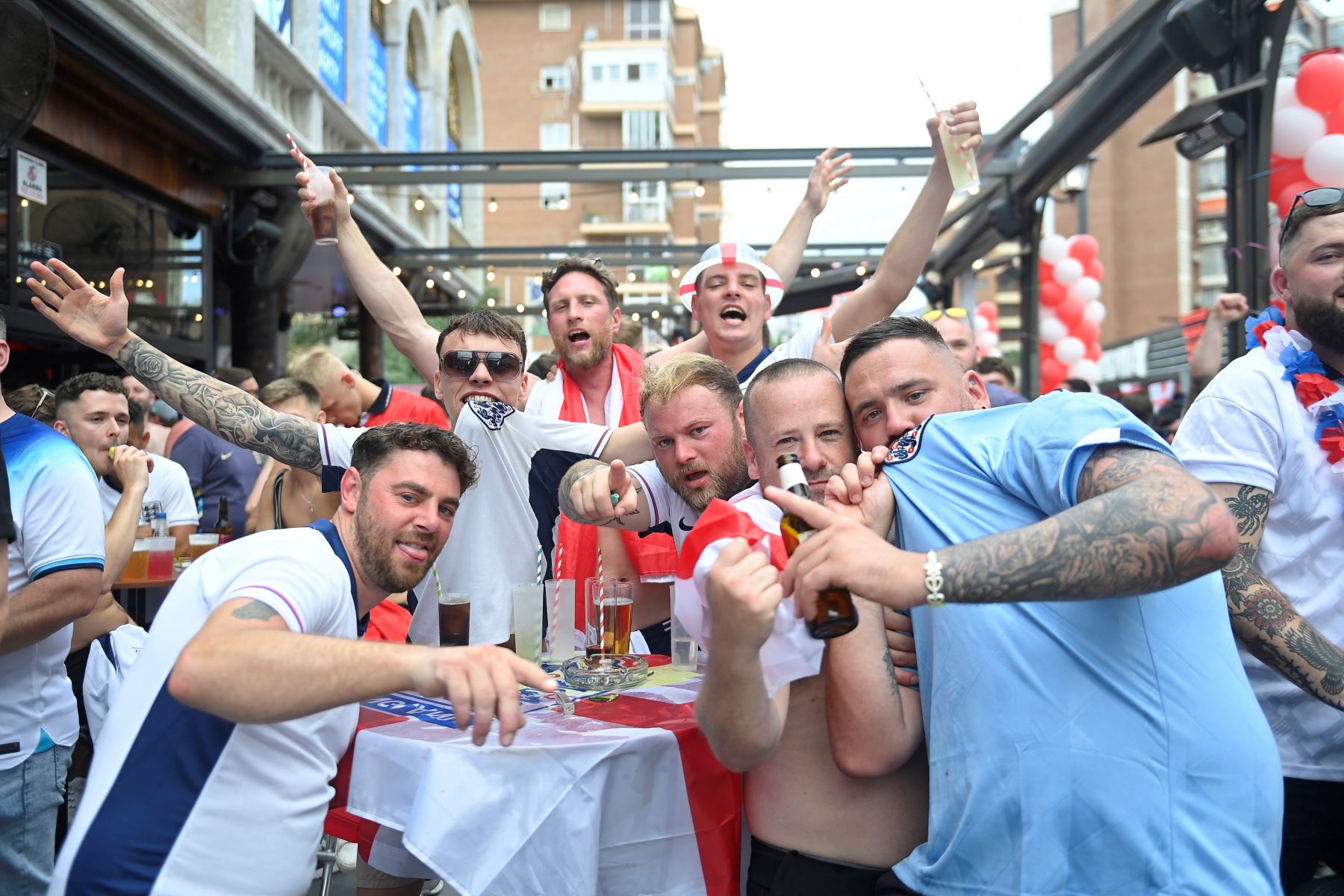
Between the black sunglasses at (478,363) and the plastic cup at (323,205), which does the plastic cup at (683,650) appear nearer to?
the black sunglasses at (478,363)

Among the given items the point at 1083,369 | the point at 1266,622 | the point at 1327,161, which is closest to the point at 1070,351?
the point at 1083,369

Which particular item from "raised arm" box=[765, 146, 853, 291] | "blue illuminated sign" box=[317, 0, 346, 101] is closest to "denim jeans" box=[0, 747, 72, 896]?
"raised arm" box=[765, 146, 853, 291]

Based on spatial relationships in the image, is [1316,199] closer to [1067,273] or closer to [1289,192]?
[1289,192]

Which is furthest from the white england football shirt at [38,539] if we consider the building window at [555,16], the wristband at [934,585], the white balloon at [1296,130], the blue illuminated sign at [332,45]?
the building window at [555,16]

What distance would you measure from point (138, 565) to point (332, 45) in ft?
32.8

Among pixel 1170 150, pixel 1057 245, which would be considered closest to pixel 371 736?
pixel 1057 245

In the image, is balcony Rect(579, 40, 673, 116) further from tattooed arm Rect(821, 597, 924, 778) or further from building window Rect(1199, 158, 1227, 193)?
tattooed arm Rect(821, 597, 924, 778)

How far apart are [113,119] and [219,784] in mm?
7760

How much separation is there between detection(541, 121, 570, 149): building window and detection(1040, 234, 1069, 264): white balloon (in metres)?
41.6

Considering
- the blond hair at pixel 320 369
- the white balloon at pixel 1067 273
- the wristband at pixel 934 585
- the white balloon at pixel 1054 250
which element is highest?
the white balloon at pixel 1054 250

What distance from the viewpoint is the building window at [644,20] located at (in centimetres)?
5400

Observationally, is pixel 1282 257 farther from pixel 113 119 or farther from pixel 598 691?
pixel 113 119

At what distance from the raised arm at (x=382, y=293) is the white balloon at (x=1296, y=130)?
501 cm

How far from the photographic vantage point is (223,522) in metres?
6.57
